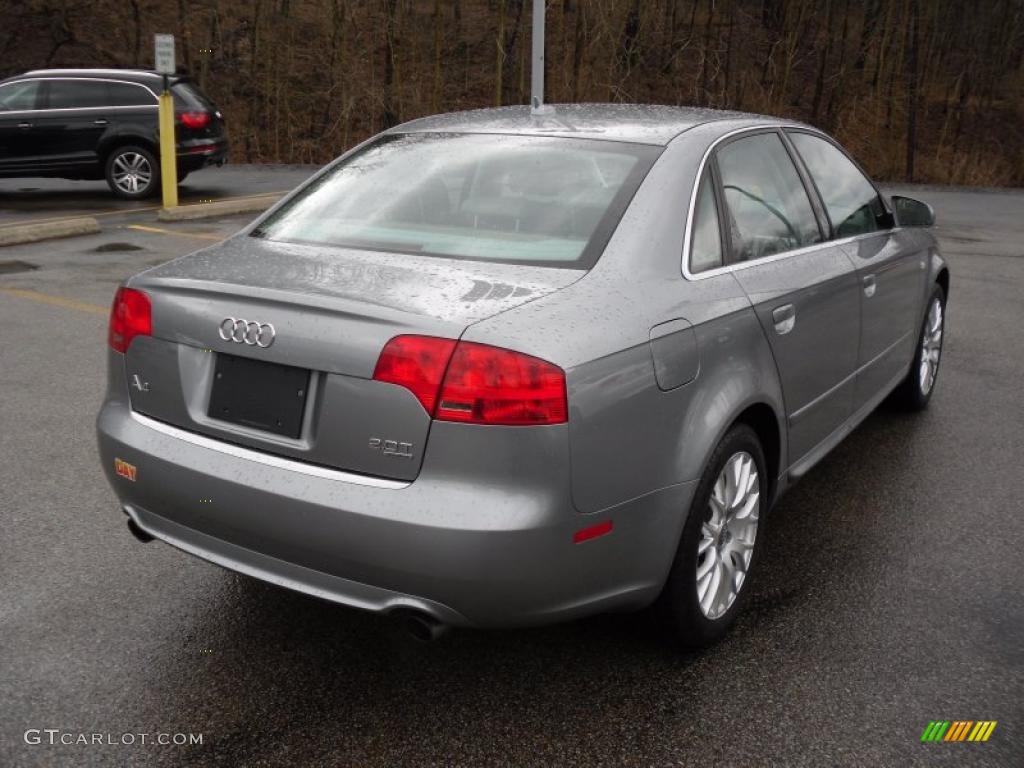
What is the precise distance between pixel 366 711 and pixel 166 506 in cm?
81

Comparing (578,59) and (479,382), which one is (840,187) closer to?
(479,382)

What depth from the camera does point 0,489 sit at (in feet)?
15.1

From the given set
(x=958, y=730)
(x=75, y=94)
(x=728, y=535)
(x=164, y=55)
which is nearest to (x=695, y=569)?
(x=728, y=535)

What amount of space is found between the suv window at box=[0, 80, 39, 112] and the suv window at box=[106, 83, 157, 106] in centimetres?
108

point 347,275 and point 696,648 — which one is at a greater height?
point 347,275

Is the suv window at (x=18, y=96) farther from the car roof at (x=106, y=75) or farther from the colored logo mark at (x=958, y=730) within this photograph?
the colored logo mark at (x=958, y=730)

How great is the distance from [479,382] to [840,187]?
8.94 feet

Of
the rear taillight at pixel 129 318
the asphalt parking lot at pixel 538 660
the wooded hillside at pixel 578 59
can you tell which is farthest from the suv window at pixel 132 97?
the rear taillight at pixel 129 318

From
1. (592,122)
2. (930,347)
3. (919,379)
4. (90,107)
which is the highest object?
(592,122)

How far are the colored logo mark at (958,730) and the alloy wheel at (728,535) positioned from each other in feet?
2.30

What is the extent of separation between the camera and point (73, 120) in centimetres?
1511

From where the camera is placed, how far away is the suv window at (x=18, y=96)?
15078mm

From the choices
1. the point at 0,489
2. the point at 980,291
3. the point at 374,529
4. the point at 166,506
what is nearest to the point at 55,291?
the point at 0,489

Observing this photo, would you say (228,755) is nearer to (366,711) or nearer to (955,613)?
(366,711)
